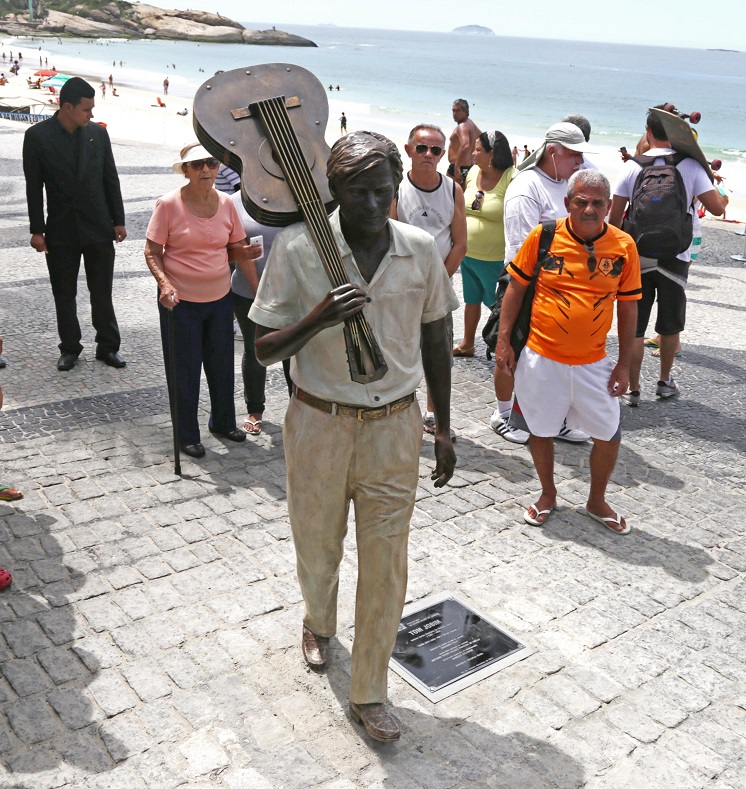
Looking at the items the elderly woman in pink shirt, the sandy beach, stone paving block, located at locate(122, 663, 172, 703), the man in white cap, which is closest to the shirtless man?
the man in white cap

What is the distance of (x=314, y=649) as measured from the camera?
378 centimetres

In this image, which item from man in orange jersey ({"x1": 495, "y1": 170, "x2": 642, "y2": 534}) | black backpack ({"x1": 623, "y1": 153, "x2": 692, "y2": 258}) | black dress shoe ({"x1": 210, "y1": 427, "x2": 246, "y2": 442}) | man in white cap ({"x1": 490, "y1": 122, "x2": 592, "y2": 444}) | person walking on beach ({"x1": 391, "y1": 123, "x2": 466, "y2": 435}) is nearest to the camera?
man in orange jersey ({"x1": 495, "y1": 170, "x2": 642, "y2": 534})

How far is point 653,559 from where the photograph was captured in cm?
479

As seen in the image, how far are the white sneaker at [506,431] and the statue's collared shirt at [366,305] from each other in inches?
126

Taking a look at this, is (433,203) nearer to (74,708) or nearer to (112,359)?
(112,359)

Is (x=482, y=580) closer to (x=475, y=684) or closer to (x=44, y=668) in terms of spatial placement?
(x=475, y=684)

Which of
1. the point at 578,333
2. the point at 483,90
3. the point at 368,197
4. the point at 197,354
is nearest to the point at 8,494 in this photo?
the point at 197,354

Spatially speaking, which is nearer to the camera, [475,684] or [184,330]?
[475,684]

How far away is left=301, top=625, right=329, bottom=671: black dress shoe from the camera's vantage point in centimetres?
374

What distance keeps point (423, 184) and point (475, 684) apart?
133 inches

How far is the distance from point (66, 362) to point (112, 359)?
0.36m

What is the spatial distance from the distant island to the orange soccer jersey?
159327mm

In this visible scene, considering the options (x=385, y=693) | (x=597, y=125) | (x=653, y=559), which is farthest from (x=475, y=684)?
(x=597, y=125)

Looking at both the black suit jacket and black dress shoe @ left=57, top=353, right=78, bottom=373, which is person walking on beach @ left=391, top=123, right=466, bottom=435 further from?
black dress shoe @ left=57, top=353, right=78, bottom=373
